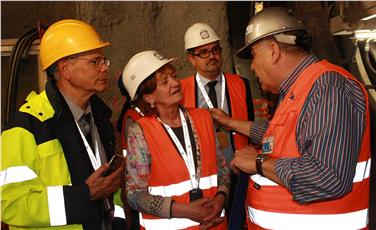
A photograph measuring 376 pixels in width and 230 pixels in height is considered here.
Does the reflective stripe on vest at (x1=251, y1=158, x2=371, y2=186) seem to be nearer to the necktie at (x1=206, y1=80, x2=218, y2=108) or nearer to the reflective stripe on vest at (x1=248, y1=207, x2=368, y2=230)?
the reflective stripe on vest at (x1=248, y1=207, x2=368, y2=230)

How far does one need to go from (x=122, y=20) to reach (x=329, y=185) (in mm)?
3534

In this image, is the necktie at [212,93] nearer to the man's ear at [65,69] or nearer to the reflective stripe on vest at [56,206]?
the man's ear at [65,69]

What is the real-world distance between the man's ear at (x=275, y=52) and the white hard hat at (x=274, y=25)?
35 millimetres

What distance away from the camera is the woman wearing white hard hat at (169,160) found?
2682 millimetres

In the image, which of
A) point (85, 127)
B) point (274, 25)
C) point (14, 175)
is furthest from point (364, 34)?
point (14, 175)

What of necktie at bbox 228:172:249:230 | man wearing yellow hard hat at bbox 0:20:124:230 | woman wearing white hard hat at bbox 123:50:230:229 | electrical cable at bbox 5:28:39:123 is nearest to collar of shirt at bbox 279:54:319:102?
necktie at bbox 228:172:249:230

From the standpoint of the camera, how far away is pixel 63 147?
8.38 ft

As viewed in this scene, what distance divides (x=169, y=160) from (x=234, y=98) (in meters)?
1.50

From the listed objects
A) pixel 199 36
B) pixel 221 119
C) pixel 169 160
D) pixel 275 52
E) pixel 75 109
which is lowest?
pixel 169 160

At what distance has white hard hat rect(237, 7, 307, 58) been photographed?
228 centimetres

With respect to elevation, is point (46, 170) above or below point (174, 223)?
above

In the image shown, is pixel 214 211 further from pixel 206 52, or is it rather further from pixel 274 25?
pixel 206 52

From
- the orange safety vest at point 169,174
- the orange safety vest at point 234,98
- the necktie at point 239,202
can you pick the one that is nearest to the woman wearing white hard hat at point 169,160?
the orange safety vest at point 169,174

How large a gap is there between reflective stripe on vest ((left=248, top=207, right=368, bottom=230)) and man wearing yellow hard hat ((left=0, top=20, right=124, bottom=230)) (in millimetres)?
1003
